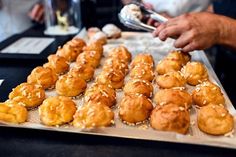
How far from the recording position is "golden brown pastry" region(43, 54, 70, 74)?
117 centimetres

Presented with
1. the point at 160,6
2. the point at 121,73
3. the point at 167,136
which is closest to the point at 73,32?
the point at 160,6

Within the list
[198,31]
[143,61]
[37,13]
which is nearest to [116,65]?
[143,61]

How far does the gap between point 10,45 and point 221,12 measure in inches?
42.2

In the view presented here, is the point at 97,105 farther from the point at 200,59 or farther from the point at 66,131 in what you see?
the point at 200,59

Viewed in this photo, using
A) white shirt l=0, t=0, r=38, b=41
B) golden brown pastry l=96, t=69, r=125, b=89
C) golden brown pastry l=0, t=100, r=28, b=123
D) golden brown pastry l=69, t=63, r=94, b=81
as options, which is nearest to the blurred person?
white shirt l=0, t=0, r=38, b=41

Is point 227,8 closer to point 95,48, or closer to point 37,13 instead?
point 95,48

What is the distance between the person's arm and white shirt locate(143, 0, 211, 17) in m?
0.69

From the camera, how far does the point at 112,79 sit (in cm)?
105

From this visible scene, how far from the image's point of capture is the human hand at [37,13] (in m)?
1.91

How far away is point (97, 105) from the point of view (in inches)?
32.9

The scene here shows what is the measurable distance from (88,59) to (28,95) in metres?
0.37

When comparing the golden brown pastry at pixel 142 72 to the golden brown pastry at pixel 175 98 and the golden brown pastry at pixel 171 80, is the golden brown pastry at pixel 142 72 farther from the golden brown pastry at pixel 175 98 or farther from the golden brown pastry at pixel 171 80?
the golden brown pastry at pixel 175 98

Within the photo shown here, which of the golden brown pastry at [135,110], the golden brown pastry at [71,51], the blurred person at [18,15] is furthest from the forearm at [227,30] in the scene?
the blurred person at [18,15]

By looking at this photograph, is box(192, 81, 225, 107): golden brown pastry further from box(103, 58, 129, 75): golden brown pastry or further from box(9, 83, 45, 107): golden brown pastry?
box(9, 83, 45, 107): golden brown pastry
